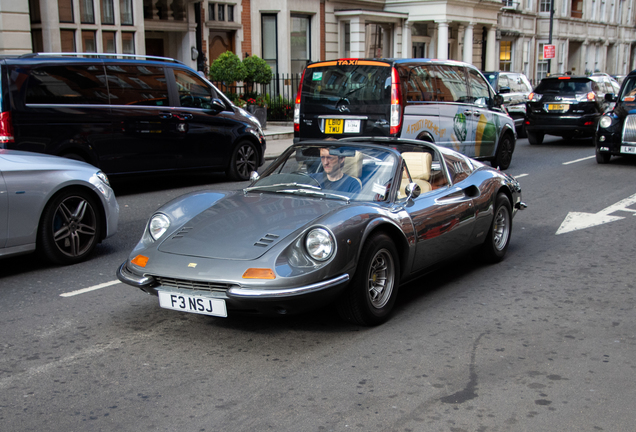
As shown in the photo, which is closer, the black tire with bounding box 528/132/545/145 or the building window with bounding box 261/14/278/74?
the black tire with bounding box 528/132/545/145

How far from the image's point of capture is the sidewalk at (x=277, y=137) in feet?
55.0

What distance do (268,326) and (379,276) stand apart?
853 mm

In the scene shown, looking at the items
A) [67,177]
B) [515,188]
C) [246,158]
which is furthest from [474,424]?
[246,158]

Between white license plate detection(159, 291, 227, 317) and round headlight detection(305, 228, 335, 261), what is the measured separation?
2.16 feet

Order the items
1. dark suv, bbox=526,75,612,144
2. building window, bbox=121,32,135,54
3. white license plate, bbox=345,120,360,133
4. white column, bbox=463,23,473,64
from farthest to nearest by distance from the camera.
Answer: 1. white column, bbox=463,23,473,64
2. building window, bbox=121,32,135,54
3. dark suv, bbox=526,75,612,144
4. white license plate, bbox=345,120,360,133

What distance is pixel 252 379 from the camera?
4066 mm

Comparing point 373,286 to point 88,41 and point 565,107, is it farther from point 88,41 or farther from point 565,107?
point 88,41

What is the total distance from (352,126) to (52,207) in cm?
566

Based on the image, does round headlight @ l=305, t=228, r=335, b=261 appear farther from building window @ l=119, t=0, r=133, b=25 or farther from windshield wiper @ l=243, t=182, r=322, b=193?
A: building window @ l=119, t=0, r=133, b=25

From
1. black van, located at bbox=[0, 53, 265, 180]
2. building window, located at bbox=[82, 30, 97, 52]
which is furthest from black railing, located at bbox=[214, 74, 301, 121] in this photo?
black van, located at bbox=[0, 53, 265, 180]

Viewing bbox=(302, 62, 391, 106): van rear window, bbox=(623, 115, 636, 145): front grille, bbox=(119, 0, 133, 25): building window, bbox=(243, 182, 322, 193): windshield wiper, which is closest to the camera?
bbox=(243, 182, 322, 193): windshield wiper

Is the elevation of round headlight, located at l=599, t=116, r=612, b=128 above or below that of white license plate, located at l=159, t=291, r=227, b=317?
above

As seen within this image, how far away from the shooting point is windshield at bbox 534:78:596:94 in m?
17.3

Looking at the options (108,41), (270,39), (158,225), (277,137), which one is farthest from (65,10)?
(158,225)
